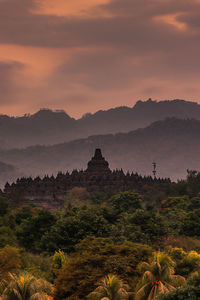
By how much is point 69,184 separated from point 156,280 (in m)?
134

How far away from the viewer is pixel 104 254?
148ft

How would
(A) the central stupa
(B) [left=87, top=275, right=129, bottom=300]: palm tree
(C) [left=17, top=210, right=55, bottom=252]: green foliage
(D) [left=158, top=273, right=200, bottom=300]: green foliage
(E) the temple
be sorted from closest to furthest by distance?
(D) [left=158, top=273, right=200, bottom=300]: green foliage < (B) [left=87, top=275, right=129, bottom=300]: palm tree < (C) [left=17, top=210, right=55, bottom=252]: green foliage < (E) the temple < (A) the central stupa

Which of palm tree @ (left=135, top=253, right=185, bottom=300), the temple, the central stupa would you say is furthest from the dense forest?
the central stupa

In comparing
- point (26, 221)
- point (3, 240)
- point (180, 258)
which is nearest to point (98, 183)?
point (26, 221)

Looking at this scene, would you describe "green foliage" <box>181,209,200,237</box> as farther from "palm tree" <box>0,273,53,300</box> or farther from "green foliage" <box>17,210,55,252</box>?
"palm tree" <box>0,273,53,300</box>

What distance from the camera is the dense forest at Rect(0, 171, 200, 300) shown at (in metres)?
Answer: 31.3

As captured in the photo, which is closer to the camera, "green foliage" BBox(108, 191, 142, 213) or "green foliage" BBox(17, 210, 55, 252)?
"green foliage" BBox(17, 210, 55, 252)

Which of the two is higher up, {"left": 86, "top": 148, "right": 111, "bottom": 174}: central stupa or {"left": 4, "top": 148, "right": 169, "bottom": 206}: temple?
{"left": 86, "top": 148, "right": 111, "bottom": 174}: central stupa

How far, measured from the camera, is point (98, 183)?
16725 centimetres

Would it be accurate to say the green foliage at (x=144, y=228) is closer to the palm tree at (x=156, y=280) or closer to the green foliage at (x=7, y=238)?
the green foliage at (x=7, y=238)

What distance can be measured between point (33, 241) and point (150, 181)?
3999 inches

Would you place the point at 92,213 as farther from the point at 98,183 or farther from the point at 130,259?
the point at 98,183

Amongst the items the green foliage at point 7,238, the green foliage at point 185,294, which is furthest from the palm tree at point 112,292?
the green foliage at point 7,238

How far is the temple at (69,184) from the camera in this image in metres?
162
